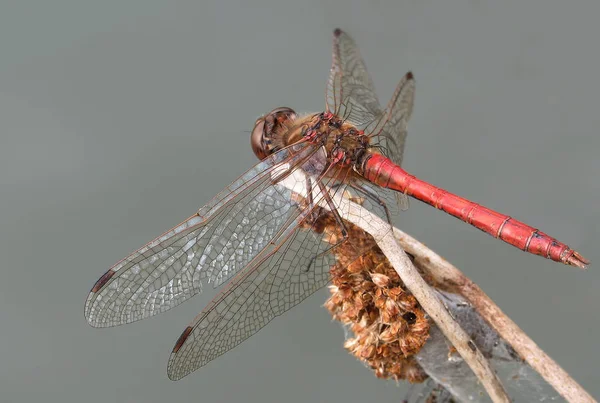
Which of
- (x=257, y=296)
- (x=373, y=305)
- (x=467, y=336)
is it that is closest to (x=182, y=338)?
(x=257, y=296)

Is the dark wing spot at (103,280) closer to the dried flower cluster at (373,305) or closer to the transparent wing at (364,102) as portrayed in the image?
the dried flower cluster at (373,305)

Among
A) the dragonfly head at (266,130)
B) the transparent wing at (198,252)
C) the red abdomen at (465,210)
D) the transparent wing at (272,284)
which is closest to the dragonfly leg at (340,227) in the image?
the transparent wing at (272,284)

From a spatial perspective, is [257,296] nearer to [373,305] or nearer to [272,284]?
[272,284]

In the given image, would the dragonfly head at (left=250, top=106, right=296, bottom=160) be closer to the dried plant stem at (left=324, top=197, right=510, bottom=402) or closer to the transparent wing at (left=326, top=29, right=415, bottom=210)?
the transparent wing at (left=326, top=29, right=415, bottom=210)

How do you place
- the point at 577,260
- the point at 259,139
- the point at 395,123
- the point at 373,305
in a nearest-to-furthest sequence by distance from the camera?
the point at 577,260, the point at 373,305, the point at 259,139, the point at 395,123

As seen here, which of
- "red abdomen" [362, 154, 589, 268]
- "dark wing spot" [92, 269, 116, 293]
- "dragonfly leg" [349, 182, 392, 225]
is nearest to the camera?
"dark wing spot" [92, 269, 116, 293]

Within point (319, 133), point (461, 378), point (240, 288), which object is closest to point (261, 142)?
point (319, 133)

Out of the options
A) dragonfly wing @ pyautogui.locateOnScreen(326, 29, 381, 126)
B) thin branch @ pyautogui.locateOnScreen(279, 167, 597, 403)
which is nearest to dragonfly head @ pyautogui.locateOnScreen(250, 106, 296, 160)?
dragonfly wing @ pyautogui.locateOnScreen(326, 29, 381, 126)
